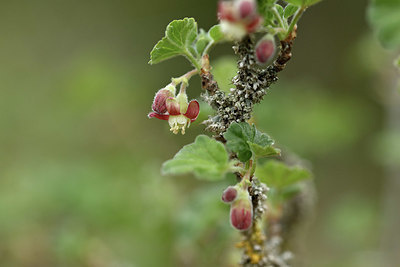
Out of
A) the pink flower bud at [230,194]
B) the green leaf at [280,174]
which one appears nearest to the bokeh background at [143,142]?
the green leaf at [280,174]

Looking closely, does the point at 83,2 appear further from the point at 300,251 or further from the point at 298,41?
the point at 300,251

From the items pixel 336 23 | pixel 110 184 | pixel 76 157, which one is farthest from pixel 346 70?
pixel 110 184

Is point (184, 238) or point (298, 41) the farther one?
point (298, 41)

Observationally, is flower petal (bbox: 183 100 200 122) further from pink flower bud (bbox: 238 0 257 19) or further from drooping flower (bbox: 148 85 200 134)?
pink flower bud (bbox: 238 0 257 19)

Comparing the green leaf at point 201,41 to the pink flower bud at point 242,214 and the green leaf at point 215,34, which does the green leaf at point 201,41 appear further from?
the pink flower bud at point 242,214

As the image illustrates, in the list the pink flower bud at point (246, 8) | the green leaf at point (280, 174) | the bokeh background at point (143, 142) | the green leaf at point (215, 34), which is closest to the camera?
the pink flower bud at point (246, 8)

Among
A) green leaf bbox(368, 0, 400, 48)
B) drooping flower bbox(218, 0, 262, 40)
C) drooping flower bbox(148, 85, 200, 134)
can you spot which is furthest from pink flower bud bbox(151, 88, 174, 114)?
green leaf bbox(368, 0, 400, 48)

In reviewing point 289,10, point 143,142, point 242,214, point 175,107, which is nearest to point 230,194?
point 242,214
